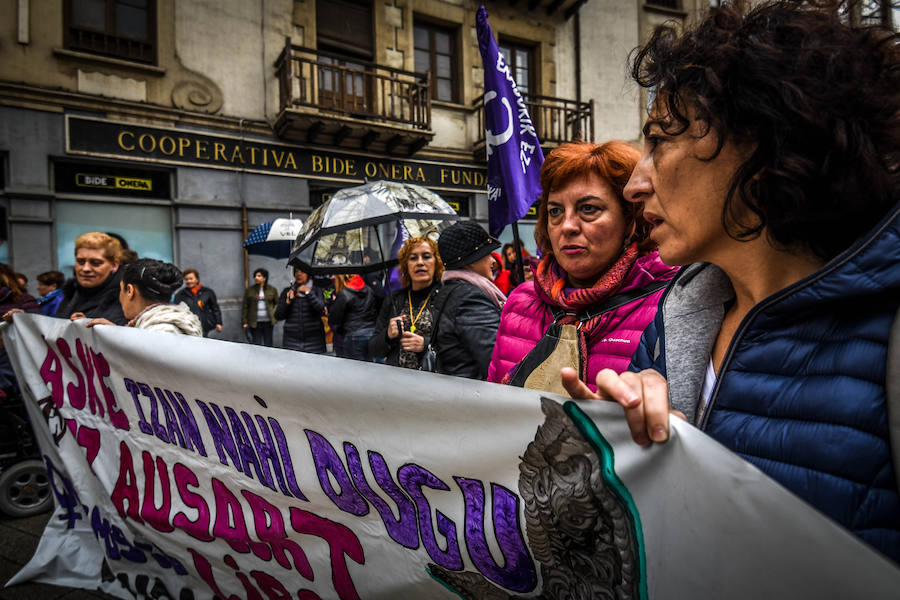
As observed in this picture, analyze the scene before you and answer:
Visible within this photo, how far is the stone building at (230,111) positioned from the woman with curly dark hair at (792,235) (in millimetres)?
9620

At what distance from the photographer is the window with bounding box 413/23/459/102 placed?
11.6 metres

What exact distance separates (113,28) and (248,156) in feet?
9.57

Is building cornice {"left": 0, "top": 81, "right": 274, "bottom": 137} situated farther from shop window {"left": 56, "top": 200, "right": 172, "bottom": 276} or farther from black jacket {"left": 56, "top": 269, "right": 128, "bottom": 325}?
black jacket {"left": 56, "top": 269, "right": 128, "bottom": 325}

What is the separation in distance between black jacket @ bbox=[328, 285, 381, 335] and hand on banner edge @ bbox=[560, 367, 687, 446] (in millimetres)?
5095

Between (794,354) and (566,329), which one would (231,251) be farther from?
(794,354)

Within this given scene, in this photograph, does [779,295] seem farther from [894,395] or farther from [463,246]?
[463,246]

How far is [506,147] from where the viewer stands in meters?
2.94

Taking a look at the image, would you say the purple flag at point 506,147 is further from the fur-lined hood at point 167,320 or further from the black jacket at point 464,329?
the fur-lined hood at point 167,320

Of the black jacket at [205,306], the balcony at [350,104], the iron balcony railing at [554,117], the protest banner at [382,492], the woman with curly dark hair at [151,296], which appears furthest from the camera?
the iron balcony railing at [554,117]

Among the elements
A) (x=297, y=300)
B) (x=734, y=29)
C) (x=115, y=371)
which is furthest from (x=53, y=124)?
(x=734, y=29)

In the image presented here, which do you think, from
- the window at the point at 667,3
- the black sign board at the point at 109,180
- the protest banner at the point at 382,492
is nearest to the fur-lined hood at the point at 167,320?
the protest banner at the point at 382,492

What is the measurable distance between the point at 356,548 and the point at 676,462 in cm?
Result: 94

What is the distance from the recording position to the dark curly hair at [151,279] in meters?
2.71

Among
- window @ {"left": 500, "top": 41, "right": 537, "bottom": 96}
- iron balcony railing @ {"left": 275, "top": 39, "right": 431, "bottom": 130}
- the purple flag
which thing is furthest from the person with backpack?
window @ {"left": 500, "top": 41, "right": 537, "bottom": 96}
